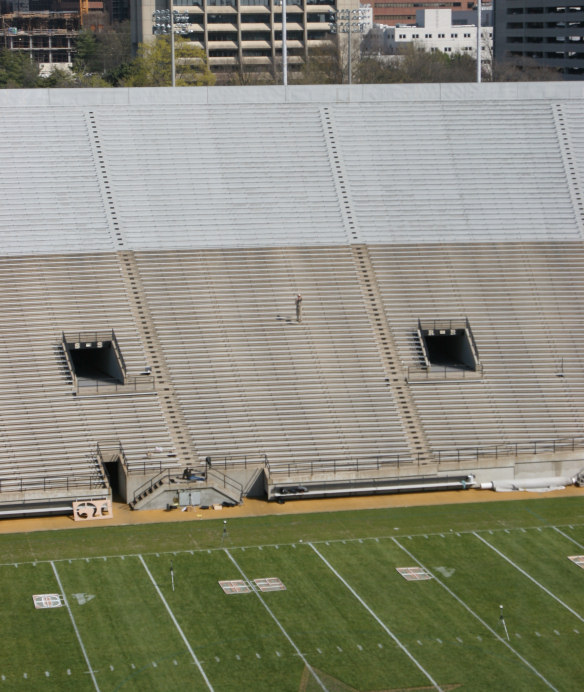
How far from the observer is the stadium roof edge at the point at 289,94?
165 feet

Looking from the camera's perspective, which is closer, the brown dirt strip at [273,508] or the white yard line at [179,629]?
the white yard line at [179,629]

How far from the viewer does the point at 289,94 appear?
171ft

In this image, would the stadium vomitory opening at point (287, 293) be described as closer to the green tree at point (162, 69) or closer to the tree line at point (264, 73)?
the green tree at point (162, 69)

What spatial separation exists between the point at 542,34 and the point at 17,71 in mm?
46616

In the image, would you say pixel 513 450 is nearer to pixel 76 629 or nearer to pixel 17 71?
pixel 76 629

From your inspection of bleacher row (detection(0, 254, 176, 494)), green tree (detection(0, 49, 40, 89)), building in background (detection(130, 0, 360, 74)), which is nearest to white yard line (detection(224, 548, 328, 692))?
bleacher row (detection(0, 254, 176, 494))

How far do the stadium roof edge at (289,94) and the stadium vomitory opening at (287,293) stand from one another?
3.5 inches

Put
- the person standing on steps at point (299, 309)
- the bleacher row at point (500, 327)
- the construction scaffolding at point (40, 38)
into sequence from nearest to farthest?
the bleacher row at point (500, 327) < the person standing on steps at point (299, 309) < the construction scaffolding at point (40, 38)

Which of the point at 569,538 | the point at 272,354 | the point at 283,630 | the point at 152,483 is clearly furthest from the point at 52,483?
the point at 569,538

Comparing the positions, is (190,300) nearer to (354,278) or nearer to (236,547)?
(354,278)

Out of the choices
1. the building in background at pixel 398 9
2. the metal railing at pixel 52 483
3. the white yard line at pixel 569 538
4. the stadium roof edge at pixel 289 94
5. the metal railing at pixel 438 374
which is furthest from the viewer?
the building in background at pixel 398 9

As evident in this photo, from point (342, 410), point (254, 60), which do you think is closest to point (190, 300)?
point (342, 410)

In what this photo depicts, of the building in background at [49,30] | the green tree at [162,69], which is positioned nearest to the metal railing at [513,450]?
the green tree at [162,69]

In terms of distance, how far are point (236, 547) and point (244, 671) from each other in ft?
23.8
